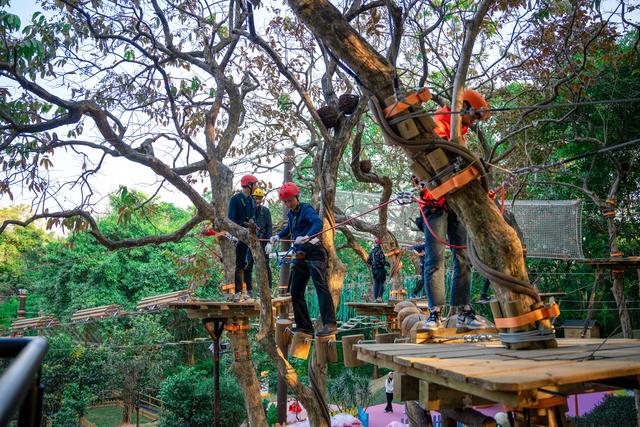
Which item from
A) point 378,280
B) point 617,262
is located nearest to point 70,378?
point 378,280

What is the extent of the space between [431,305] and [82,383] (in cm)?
1157

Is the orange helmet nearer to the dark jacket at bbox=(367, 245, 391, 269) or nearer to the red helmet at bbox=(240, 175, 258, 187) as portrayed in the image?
the red helmet at bbox=(240, 175, 258, 187)

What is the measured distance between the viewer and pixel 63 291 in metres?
19.3

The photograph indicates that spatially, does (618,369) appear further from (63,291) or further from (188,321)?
(63,291)

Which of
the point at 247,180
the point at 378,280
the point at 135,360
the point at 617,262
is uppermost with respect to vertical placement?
the point at 247,180

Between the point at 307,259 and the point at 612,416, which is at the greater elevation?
the point at 307,259

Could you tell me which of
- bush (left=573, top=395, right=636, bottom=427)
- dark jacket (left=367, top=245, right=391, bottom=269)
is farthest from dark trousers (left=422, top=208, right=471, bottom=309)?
bush (left=573, top=395, right=636, bottom=427)

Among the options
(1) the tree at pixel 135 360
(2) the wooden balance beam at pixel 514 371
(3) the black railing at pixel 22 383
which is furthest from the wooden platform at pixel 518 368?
(1) the tree at pixel 135 360

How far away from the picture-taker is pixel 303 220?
6.25 meters

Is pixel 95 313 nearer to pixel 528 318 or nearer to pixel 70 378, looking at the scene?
pixel 70 378

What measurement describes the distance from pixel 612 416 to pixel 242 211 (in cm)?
798

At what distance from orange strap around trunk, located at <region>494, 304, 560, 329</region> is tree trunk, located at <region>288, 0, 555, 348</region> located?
69 millimetres

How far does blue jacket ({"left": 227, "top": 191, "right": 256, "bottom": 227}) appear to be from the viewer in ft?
25.9

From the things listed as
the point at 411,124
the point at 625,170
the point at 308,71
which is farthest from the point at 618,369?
the point at 625,170
